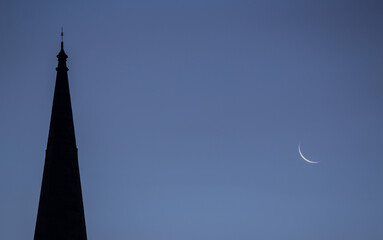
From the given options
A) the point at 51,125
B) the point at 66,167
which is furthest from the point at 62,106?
the point at 66,167

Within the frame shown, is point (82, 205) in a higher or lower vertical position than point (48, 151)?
lower

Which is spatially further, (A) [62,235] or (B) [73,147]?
(B) [73,147]

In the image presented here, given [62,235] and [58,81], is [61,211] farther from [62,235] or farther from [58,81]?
[58,81]

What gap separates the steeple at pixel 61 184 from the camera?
134 ft

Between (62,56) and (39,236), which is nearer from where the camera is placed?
(39,236)

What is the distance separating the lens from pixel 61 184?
4197cm

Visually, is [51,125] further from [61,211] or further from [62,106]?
[61,211]

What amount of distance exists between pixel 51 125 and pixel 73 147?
2.39m

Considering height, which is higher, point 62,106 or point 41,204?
point 62,106

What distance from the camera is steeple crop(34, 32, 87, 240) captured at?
40.9 metres

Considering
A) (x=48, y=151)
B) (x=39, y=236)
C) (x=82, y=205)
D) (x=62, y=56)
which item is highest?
(x=62, y=56)

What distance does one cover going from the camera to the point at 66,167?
4269 cm

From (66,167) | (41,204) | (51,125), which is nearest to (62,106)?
(51,125)

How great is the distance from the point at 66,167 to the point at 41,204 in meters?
3.17
